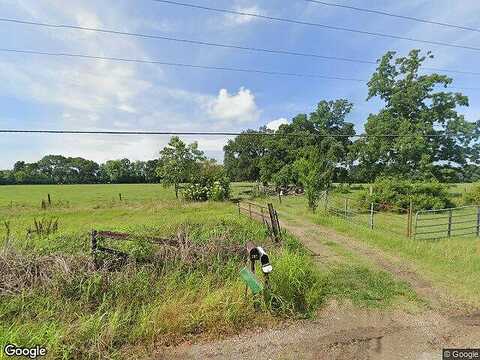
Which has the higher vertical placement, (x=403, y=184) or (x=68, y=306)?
(x=403, y=184)

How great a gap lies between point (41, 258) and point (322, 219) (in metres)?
11.8

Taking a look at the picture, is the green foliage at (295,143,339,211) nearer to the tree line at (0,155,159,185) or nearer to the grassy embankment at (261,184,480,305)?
the grassy embankment at (261,184,480,305)

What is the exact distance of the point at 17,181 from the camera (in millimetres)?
87312

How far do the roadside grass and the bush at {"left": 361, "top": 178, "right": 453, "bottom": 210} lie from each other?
32.4 feet

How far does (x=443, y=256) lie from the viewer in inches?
330

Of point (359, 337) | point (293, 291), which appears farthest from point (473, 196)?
point (359, 337)

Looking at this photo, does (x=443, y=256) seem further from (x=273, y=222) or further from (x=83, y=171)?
(x=83, y=171)

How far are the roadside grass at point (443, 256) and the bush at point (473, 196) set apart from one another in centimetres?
1609

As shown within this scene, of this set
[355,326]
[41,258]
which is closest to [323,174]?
[355,326]

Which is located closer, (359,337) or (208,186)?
(359,337)

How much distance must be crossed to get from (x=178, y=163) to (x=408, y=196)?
19.4 meters

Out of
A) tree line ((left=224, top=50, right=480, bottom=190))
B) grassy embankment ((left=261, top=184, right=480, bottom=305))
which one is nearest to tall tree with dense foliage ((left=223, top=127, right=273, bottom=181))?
tree line ((left=224, top=50, right=480, bottom=190))

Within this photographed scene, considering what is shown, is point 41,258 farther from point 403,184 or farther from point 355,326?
point 403,184

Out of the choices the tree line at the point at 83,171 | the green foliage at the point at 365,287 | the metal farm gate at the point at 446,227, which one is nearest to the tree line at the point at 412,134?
the metal farm gate at the point at 446,227
